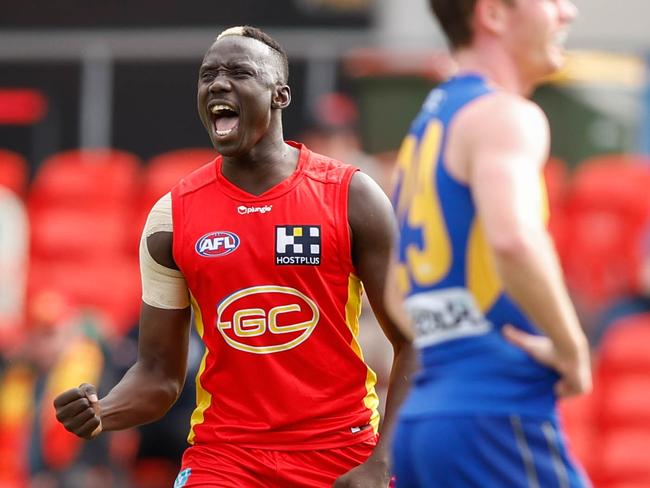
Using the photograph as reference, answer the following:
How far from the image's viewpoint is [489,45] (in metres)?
3.89

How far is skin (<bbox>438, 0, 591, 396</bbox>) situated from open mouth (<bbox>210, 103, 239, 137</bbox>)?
1268 millimetres

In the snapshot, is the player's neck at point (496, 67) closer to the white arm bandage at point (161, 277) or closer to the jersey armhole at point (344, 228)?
the jersey armhole at point (344, 228)

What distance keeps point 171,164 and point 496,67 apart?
876 centimetres

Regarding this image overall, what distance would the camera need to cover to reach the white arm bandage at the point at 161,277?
16.5ft

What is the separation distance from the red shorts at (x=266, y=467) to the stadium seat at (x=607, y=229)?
6264 millimetres

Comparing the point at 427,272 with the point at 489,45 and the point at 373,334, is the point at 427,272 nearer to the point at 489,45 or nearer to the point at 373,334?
the point at 489,45

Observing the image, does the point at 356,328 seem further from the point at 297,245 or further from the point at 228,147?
the point at 228,147

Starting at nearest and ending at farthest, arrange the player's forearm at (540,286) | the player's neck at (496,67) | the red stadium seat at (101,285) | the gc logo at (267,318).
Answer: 1. the player's forearm at (540,286)
2. the player's neck at (496,67)
3. the gc logo at (267,318)
4. the red stadium seat at (101,285)

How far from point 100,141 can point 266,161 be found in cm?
819

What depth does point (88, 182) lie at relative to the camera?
41.4 ft

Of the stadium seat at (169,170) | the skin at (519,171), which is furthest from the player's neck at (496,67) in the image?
the stadium seat at (169,170)

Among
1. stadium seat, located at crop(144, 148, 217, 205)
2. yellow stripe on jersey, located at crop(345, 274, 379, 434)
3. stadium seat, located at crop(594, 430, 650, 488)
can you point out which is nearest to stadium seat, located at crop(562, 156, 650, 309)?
stadium seat, located at crop(594, 430, 650, 488)

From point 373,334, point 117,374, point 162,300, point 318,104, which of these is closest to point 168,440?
point 117,374

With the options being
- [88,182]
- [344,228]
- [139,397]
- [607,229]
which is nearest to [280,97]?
[344,228]
